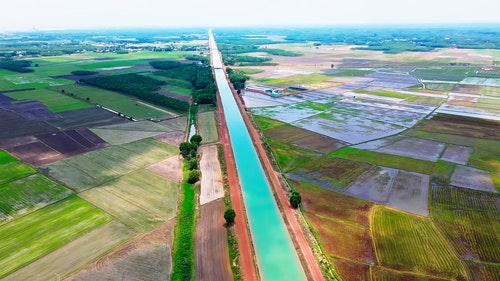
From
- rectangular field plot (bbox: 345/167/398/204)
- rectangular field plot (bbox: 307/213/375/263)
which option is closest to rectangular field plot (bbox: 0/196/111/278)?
rectangular field plot (bbox: 307/213/375/263)

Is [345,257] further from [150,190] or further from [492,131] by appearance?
[492,131]

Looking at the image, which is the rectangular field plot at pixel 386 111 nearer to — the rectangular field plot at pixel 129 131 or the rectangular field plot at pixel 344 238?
the rectangular field plot at pixel 344 238

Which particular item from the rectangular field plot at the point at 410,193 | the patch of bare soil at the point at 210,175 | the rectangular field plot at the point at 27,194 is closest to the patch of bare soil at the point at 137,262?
the patch of bare soil at the point at 210,175

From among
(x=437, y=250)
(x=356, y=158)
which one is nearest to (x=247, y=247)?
(x=437, y=250)

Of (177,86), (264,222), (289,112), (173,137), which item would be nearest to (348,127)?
(289,112)

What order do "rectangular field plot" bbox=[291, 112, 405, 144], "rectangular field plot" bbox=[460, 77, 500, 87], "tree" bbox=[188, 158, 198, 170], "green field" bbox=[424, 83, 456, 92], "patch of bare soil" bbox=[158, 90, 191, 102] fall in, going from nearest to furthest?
"tree" bbox=[188, 158, 198, 170]
"rectangular field plot" bbox=[291, 112, 405, 144]
"patch of bare soil" bbox=[158, 90, 191, 102]
"green field" bbox=[424, 83, 456, 92]
"rectangular field plot" bbox=[460, 77, 500, 87]

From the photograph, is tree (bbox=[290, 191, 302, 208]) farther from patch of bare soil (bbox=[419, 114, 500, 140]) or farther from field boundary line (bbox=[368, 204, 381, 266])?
patch of bare soil (bbox=[419, 114, 500, 140])
